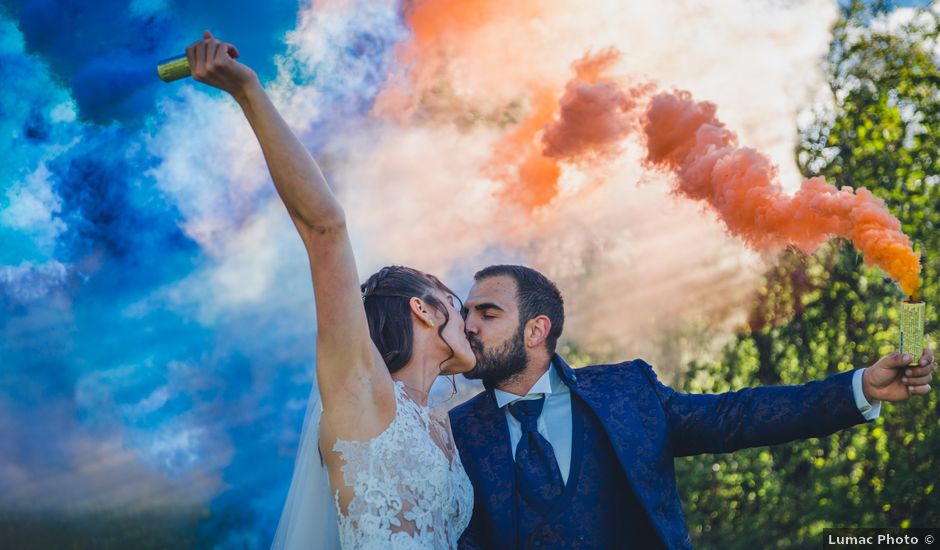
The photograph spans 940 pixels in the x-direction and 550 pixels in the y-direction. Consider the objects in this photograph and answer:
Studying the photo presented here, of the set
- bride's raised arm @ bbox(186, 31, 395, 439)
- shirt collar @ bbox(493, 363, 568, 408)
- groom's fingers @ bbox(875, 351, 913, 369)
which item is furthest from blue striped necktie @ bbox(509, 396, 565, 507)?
groom's fingers @ bbox(875, 351, 913, 369)

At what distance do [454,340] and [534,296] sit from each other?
2.85 feet

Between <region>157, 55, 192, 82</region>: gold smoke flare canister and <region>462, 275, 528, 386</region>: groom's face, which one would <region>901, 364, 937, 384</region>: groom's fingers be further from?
<region>157, 55, 192, 82</region>: gold smoke flare canister

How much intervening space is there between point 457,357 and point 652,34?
435 cm

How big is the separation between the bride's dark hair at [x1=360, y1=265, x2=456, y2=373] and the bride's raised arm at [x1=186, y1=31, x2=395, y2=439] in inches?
12.1

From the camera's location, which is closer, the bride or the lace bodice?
the bride

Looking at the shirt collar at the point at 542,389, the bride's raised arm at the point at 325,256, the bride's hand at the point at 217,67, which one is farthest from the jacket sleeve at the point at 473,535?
the bride's hand at the point at 217,67

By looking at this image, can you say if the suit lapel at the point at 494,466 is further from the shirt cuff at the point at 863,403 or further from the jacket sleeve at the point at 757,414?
the shirt cuff at the point at 863,403

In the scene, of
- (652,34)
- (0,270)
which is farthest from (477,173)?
(0,270)

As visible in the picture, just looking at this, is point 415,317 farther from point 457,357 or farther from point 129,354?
point 129,354

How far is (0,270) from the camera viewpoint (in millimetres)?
5051

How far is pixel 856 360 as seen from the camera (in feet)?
21.4

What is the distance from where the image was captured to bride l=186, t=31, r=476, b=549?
2.25m

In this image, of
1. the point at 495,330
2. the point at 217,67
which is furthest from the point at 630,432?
the point at 217,67

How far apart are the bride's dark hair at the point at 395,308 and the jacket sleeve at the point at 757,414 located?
3.61ft
